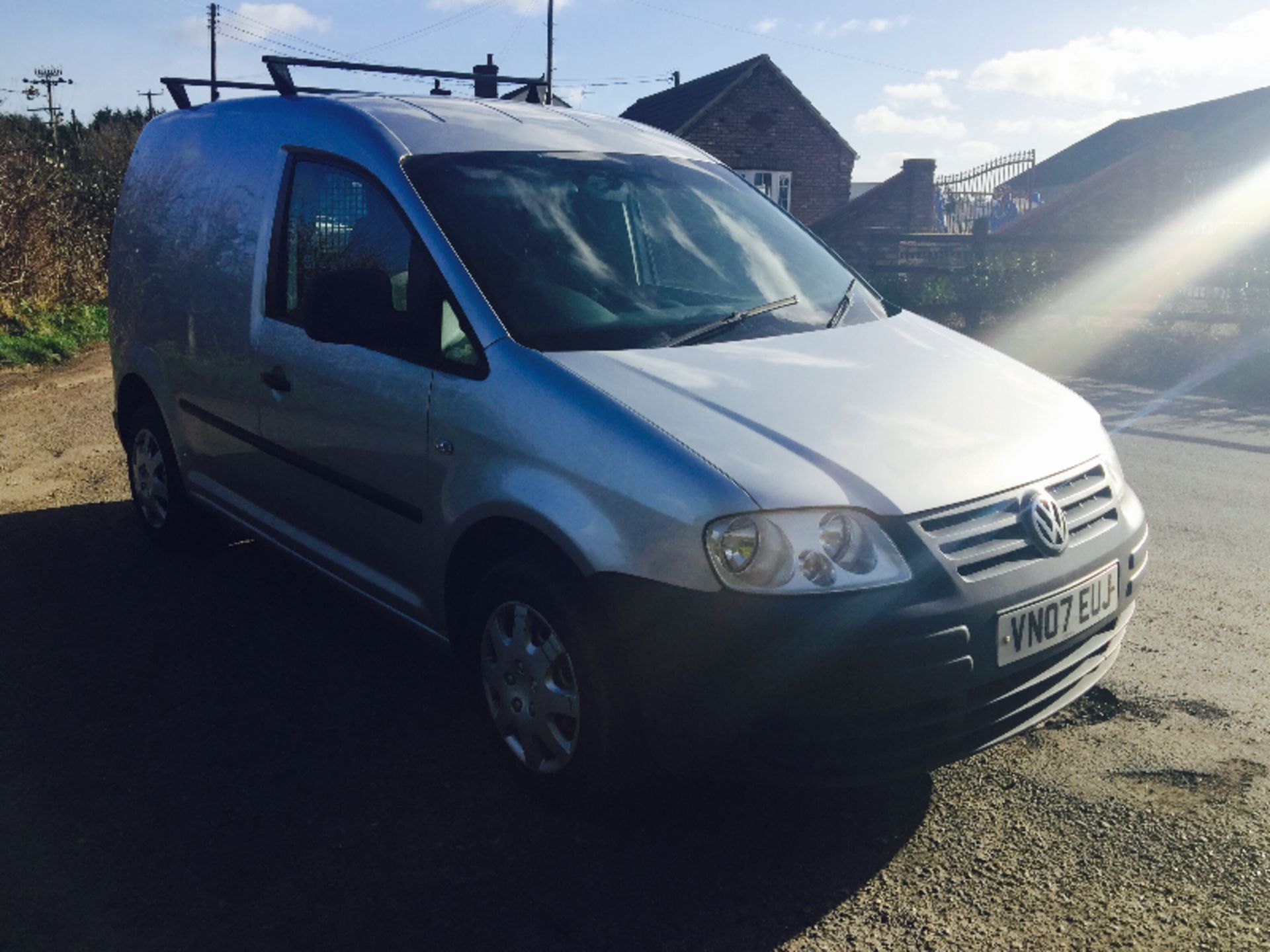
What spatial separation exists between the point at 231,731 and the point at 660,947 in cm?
185

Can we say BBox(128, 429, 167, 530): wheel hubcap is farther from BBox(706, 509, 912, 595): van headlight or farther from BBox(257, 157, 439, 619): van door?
BBox(706, 509, 912, 595): van headlight

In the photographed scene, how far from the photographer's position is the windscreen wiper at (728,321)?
3674 mm

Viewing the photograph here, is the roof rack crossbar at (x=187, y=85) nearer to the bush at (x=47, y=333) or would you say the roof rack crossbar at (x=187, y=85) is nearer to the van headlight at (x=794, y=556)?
the van headlight at (x=794, y=556)

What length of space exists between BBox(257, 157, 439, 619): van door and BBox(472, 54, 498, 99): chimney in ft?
5.34

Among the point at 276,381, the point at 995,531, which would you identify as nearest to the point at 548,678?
the point at 995,531

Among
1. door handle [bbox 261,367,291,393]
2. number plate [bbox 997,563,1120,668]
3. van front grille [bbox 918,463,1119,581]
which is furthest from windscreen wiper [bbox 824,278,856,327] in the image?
door handle [bbox 261,367,291,393]

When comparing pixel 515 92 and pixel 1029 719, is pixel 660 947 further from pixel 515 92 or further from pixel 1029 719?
pixel 515 92

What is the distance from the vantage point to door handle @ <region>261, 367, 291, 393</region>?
14.1 feet

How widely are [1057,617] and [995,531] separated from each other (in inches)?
12.2

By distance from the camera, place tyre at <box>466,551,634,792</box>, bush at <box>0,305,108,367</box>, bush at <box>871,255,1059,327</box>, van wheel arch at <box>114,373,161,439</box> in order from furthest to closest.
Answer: bush at <box>871,255,1059,327</box>, bush at <box>0,305,108,367</box>, van wheel arch at <box>114,373,161,439</box>, tyre at <box>466,551,634,792</box>

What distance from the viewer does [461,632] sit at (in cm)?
359

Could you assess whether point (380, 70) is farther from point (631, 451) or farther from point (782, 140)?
point (782, 140)

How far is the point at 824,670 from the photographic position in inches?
110

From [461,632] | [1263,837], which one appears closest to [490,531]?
[461,632]
